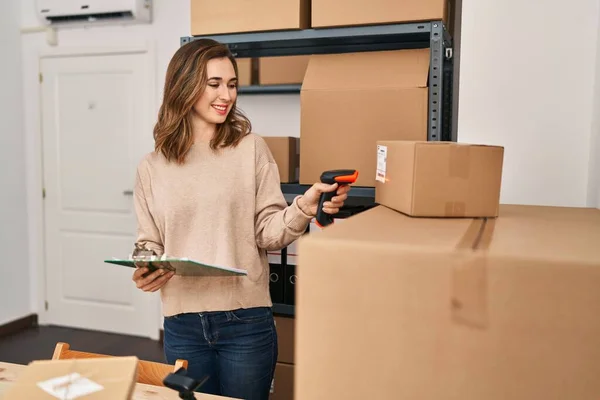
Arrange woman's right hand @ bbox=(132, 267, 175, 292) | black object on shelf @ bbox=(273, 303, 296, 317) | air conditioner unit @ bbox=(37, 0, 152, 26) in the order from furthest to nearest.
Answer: air conditioner unit @ bbox=(37, 0, 152, 26), black object on shelf @ bbox=(273, 303, 296, 317), woman's right hand @ bbox=(132, 267, 175, 292)

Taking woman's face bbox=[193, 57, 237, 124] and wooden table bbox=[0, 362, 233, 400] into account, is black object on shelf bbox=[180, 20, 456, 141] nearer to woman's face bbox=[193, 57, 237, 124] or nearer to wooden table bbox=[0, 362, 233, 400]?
woman's face bbox=[193, 57, 237, 124]

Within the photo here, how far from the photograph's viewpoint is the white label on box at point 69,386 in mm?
759

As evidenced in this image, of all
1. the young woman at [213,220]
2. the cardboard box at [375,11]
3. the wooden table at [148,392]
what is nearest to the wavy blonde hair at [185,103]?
the young woman at [213,220]

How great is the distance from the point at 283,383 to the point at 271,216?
88 centimetres

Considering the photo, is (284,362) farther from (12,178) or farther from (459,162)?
(12,178)

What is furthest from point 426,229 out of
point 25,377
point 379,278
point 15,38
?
point 15,38

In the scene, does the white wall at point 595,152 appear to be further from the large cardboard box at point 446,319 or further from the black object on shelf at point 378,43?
the large cardboard box at point 446,319

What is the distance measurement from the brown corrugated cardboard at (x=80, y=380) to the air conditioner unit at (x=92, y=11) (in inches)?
118

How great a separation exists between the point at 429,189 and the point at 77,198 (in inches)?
133

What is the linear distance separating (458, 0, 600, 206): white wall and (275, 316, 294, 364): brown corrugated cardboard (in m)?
0.95

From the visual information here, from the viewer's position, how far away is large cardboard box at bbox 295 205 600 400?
60 cm

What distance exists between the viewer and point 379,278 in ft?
2.10

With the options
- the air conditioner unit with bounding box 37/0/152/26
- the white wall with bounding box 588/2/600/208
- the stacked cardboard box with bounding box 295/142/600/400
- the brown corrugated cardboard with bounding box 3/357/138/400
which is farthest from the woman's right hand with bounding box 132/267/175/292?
the air conditioner unit with bounding box 37/0/152/26

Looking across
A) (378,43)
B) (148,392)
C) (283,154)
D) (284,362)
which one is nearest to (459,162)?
(148,392)
